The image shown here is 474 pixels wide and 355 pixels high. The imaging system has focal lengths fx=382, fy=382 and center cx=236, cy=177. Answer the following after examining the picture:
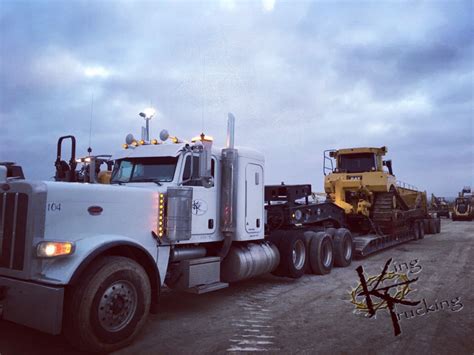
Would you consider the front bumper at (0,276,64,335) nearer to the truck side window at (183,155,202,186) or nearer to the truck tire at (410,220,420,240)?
the truck side window at (183,155,202,186)

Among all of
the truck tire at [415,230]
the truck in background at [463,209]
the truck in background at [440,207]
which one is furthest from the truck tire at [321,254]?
the truck in background at [440,207]

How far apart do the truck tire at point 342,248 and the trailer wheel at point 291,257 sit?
2.08 m

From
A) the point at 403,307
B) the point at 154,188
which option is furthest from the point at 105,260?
the point at 403,307

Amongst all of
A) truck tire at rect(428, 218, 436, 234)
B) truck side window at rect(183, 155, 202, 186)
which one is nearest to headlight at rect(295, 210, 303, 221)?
truck side window at rect(183, 155, 202, 186)

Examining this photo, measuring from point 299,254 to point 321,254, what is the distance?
85 centimetres

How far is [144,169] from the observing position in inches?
264

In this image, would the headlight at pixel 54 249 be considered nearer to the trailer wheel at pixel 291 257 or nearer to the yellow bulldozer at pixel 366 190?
the trailer wheel at pixel 291 257

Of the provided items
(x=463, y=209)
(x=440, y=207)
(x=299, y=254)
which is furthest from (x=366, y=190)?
(x=440, y=207)

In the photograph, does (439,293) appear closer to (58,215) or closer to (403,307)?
(403,307)

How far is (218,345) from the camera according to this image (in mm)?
4961

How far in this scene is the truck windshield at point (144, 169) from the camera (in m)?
6.47

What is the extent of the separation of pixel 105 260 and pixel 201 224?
2181 mm

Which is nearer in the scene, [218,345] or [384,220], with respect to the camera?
[218,345]

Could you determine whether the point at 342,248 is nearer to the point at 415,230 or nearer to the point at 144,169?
the point at 144,169
